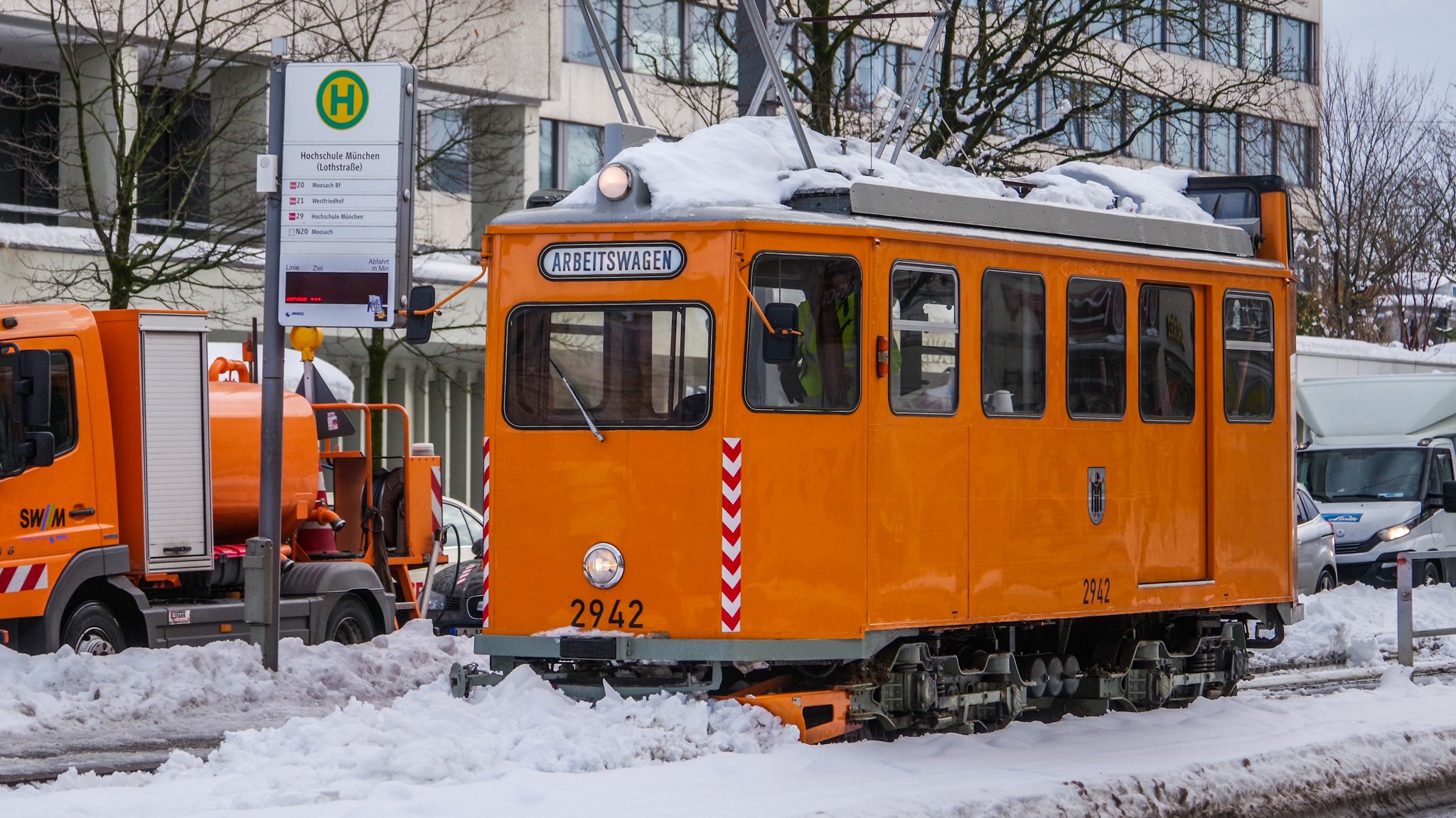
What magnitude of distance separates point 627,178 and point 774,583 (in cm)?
230

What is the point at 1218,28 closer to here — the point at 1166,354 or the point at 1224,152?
the point at 1166,354

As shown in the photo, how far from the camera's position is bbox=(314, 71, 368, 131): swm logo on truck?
14.7 meters

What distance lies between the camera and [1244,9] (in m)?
24.2

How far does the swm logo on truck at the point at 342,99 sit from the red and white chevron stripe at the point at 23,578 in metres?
3.73

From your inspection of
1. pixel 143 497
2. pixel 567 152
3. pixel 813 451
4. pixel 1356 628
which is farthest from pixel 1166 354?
pixel 567 152

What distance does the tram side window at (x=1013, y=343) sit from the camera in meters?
11.7

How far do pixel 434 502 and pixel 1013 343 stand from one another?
7.78 metres

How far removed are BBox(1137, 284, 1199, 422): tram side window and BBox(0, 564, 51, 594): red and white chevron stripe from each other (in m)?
7.60

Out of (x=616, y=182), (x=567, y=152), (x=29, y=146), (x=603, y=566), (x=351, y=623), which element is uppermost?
(x=567, y=152)

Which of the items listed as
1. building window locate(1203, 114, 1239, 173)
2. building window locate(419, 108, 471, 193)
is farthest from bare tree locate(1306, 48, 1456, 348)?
building window locate(419, 108, 471, 193)

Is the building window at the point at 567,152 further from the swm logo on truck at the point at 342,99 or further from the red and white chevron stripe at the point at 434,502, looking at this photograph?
the swm logo on truck at the point at 342,99

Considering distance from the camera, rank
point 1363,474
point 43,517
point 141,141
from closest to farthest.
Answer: point 43,517, point 141,141, point 1363,474

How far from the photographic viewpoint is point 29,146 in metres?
23.7

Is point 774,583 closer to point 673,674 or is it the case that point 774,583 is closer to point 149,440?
point 673,674
